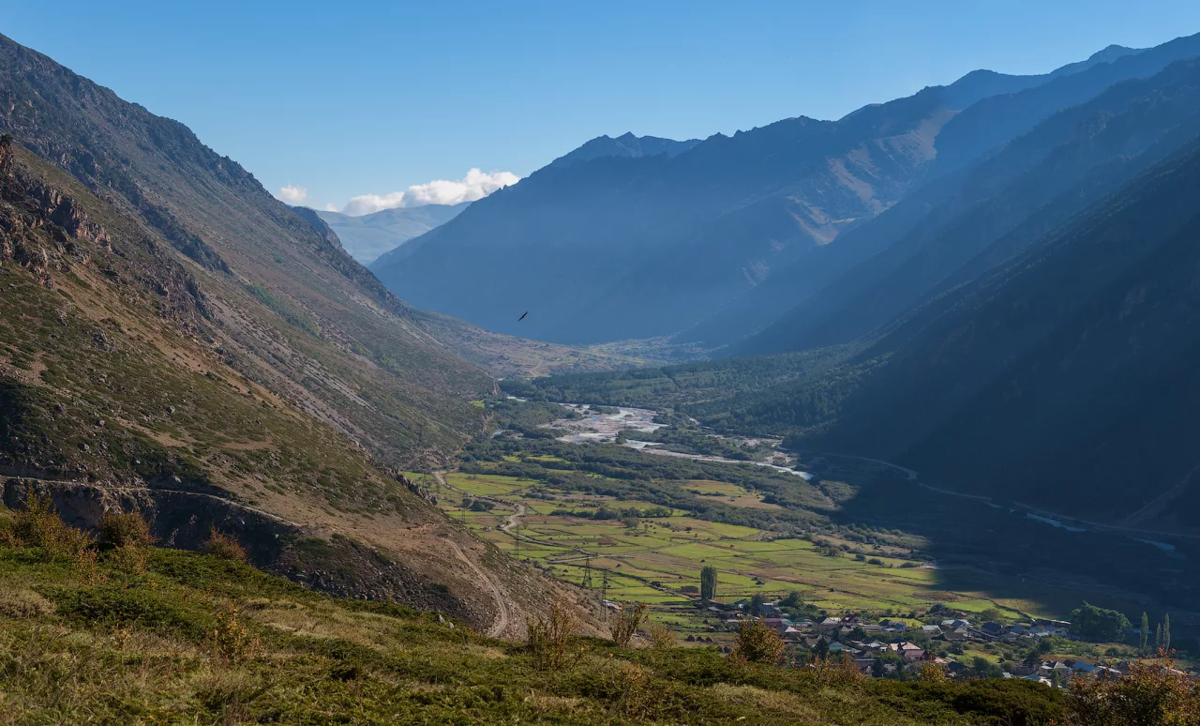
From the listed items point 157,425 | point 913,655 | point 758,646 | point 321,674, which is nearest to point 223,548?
point 157,425

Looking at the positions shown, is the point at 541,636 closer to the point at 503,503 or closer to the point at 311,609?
the point at 311,609

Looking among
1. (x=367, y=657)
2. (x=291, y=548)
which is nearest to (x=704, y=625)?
(x=291, y=548)

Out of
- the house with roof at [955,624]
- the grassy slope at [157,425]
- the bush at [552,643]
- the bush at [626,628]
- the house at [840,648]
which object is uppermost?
the grassy slope at [157,425]

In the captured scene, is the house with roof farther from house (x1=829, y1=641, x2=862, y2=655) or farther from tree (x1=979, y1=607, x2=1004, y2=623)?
house (x1=829, y1=641, x2=862, y2=655)

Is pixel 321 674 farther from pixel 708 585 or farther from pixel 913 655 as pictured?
pixel 708 585

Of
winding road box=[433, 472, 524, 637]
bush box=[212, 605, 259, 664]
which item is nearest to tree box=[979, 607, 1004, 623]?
winding road box=[433, 472, 524, 637]

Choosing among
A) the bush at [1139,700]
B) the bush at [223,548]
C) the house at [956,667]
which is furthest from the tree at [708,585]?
the bush at [1139,700]

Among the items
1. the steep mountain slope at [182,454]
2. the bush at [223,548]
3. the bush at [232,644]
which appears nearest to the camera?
the bush at [232,644]

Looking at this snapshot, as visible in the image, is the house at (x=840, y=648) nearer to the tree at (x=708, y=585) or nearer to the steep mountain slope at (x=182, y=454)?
the tree at (x=708, y=585)
